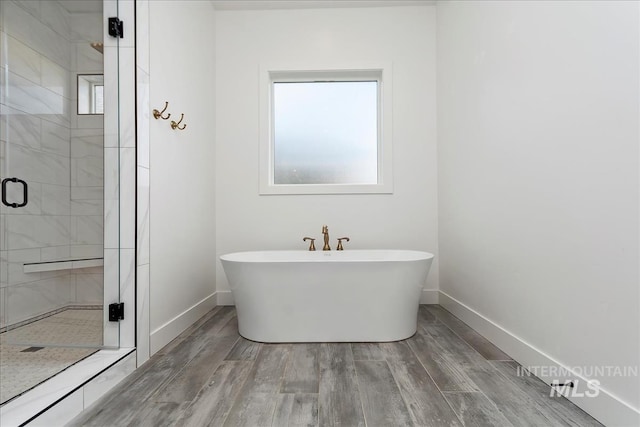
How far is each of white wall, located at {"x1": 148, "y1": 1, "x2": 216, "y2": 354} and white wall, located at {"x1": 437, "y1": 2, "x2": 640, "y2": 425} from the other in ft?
6.81

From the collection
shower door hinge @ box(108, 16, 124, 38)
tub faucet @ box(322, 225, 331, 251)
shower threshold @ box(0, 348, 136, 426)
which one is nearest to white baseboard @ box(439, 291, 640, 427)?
tub faucet @ box(322, 225, 331, 251)

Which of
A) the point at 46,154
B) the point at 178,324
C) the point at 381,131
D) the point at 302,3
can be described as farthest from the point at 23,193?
the point at 381,131

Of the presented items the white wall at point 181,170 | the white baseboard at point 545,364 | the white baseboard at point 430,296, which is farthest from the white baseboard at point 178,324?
the white baseboard at point 545,364

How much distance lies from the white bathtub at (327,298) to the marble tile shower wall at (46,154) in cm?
110

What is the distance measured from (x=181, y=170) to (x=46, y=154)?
1121 mm

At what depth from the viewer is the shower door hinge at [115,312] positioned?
5.94 feet

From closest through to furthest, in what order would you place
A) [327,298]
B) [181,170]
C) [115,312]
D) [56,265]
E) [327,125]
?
1. [115,312]
2. [327,298]
3. [181,170]
4. [56,265]
5. [327,125]

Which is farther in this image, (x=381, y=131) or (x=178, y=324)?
(x=381, y=131)

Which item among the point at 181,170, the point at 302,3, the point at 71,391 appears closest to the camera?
the point at 71,391

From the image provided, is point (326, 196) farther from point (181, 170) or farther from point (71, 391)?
point (71, 391)

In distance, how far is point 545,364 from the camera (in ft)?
5.21

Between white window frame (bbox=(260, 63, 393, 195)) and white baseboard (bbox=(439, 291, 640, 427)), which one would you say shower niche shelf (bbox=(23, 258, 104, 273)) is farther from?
white baseboard (bbox=(439, 291, 640, 427))

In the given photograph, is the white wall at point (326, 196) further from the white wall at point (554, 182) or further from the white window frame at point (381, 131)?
the white wall at point (554, 182)

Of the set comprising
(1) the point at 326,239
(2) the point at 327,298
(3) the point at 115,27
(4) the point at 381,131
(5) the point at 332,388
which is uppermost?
(3) the point at 115,27
